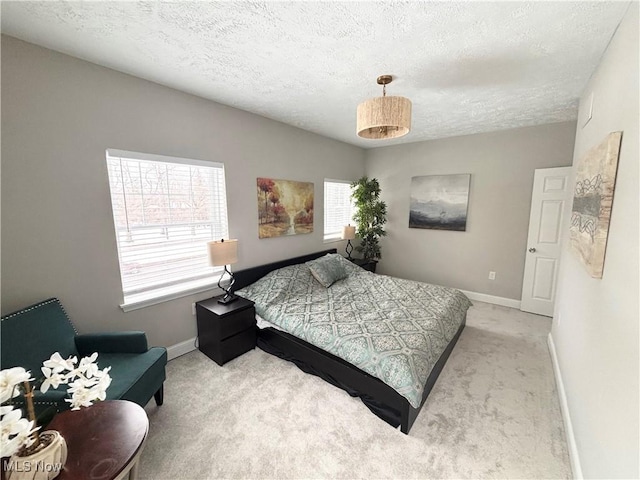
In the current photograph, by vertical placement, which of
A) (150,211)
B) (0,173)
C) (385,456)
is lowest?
(385,456)

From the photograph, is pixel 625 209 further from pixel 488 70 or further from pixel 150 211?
pixel 150 211

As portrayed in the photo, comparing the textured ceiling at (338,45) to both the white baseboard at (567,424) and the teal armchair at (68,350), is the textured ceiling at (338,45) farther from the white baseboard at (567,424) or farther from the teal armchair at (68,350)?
the white baseboard at (567,424)

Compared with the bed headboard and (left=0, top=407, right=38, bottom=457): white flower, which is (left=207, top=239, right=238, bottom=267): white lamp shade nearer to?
the bed headboard

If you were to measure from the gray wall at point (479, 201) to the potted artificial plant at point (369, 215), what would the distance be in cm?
30

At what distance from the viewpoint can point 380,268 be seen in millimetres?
5078

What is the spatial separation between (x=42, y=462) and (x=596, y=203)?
2.80 meters

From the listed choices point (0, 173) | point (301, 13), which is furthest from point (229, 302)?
point (301, 13)

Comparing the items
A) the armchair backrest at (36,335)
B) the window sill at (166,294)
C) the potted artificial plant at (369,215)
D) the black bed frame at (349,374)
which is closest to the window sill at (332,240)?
the potted artificial plant at (369,215)

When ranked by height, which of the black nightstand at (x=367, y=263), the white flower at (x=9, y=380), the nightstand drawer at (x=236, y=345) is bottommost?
the nightstand drawer at (x=236, y=345)

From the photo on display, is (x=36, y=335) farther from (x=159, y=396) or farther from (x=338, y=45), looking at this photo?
(x=338, y=45)

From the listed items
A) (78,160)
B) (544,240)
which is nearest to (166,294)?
(78,160)

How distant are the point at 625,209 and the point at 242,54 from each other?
2.36 metres

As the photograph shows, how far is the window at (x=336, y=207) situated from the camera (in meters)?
4.39

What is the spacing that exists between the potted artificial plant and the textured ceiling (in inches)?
77.4
